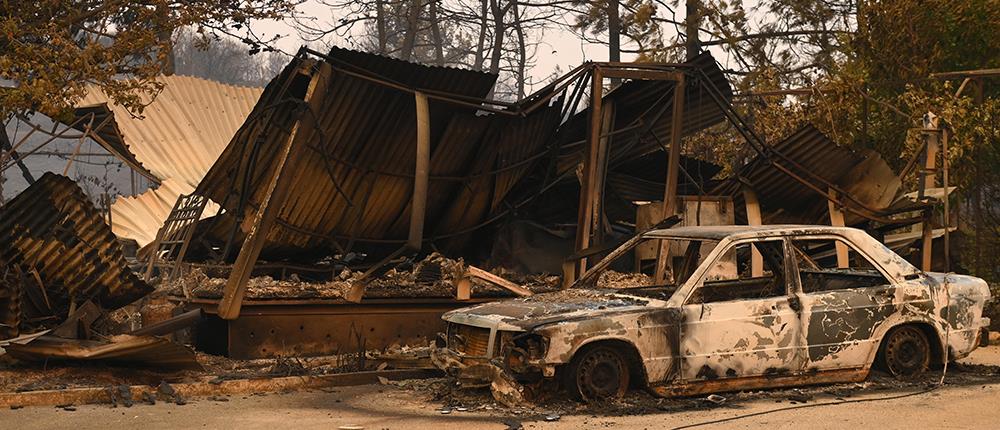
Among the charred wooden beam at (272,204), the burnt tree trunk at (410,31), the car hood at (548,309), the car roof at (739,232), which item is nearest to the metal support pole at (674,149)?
the car roof at (739,232)

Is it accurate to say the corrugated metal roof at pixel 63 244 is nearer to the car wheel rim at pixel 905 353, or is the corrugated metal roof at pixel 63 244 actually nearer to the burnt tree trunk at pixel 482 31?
the car wheel rim at pixel 905 353

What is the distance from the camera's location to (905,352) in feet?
32.9

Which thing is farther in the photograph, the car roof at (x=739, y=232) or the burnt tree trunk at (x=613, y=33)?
the burnt tree trunk at (x=613, y=33)

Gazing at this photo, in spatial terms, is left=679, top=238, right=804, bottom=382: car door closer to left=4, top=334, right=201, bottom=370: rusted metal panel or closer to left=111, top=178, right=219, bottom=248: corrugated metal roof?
left=4, top=334, right=201, bottom=370: rusted metal panel

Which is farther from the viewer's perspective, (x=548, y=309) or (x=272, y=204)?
(x=272, y=204)

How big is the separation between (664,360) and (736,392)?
2.99 feet

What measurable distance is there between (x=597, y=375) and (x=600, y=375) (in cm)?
3

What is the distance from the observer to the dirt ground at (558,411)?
8.10m

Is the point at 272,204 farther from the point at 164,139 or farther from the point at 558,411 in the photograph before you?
the point at 164,139

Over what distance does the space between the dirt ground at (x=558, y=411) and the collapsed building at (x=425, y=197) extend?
2.54m

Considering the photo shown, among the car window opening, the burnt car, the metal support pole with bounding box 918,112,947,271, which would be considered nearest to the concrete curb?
the burnt car

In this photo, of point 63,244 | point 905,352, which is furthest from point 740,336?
point 63,244

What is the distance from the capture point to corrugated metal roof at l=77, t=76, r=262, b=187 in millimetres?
18922

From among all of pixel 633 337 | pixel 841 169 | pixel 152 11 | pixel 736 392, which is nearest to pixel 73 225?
pixel 152 11
